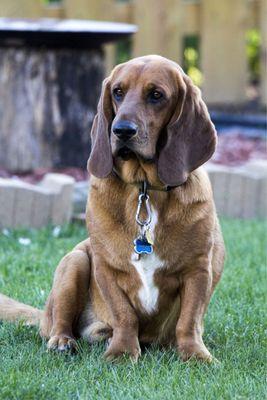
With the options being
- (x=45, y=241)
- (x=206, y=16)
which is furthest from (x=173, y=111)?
(x=206, y=16)

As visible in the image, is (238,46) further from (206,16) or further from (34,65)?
(34,65)

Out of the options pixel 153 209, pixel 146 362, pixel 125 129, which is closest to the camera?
pixel 125 129

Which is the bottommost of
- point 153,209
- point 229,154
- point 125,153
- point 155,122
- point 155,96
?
point 229,154

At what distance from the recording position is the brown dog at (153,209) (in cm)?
457

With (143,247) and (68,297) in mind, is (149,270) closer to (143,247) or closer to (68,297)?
(143,247)

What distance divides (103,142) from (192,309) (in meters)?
0.86

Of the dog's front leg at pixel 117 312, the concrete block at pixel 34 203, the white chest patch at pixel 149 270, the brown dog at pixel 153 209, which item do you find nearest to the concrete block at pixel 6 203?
the concrete block at pixel 34 203

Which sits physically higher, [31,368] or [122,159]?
[122,159]

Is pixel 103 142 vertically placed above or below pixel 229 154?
above

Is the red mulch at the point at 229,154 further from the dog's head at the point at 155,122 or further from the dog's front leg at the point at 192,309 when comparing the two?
the dog's front leg at the point at 192,309

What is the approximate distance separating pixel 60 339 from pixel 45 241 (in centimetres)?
240

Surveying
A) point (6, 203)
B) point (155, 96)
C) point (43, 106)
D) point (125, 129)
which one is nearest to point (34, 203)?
point (6, 203)

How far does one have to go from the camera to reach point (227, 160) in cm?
956

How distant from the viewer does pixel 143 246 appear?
4.54 meters
